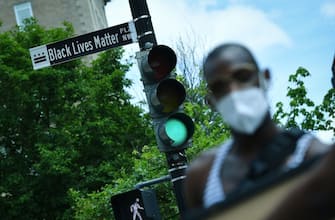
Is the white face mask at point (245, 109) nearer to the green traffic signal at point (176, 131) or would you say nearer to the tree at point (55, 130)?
the green traffic signal at point (176, 131)

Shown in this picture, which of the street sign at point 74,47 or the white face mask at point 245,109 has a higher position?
the street sign at point 74,47

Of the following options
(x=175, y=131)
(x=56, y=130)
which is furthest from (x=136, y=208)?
(x=56, y=130)

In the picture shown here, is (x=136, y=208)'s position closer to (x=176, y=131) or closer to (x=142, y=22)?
(x=176, y=131)

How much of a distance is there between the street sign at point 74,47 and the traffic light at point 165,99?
107cm

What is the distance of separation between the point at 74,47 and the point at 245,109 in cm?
639

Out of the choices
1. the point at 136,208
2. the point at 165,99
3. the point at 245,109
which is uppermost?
the point at 165,99

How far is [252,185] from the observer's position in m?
1.98

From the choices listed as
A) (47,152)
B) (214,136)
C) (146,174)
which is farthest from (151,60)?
(47,152)

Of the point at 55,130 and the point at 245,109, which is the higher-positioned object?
the point at 55,130

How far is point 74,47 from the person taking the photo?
8.34m

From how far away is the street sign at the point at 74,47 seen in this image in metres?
8.26

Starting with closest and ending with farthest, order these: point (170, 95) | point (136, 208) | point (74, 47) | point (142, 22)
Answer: point (136, 208) → point (170, 95) → point (142, 22) → point (74, 47)

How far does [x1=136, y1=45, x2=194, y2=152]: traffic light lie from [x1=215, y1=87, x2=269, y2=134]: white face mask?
4.79m

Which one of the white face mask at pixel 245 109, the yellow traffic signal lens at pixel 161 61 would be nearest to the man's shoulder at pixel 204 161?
the white face mask at pixel 245 109
